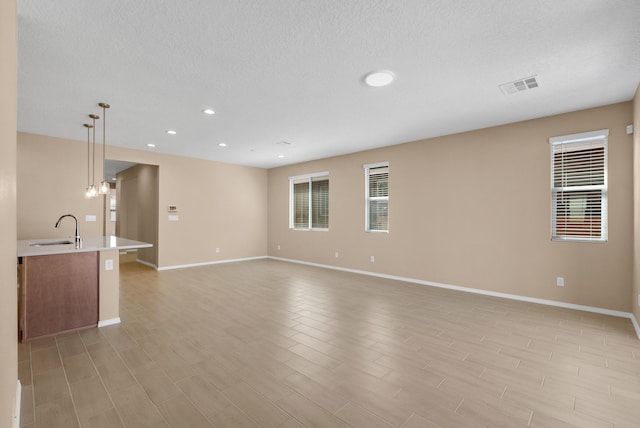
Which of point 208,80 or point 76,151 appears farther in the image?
point 76,151

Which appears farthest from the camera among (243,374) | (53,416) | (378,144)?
(378,144)

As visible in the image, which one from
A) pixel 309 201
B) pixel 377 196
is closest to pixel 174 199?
pixel 309 201

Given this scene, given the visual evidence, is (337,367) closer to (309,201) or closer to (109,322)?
(109,322)

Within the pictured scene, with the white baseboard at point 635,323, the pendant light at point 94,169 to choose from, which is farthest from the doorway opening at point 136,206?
the white baseboard at point 635,323

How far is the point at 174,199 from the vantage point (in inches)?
272

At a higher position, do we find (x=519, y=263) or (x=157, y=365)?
(x=519, y=263)

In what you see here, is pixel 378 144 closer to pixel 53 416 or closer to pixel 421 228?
pixel 421 228

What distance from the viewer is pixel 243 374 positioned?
2316 millimetres

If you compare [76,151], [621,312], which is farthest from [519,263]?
[76,151]

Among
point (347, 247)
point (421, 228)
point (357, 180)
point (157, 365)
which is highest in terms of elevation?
point (357, 180)

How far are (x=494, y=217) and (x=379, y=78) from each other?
3.06 metres

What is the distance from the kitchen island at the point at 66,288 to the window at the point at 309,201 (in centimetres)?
462

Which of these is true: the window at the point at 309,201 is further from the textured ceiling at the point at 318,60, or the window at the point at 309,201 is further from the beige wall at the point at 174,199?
Answer: the textured ceiling at the point at 318,60

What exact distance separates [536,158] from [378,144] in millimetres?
2622
